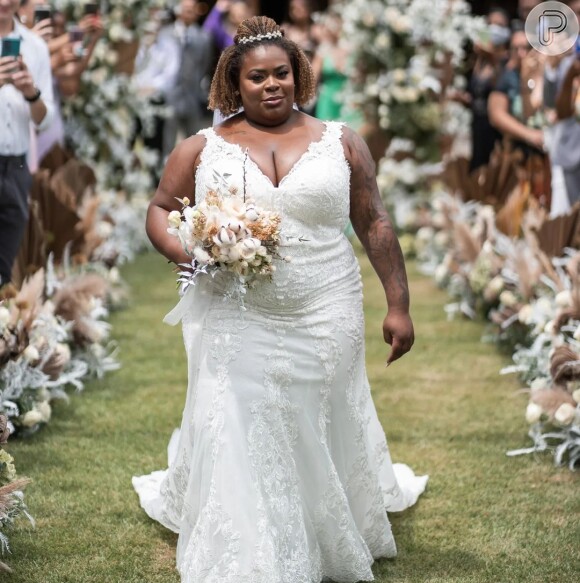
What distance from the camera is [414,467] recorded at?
18.2 feet

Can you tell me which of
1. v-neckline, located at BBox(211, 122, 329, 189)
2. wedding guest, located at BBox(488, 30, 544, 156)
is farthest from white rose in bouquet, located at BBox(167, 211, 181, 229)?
wedding guest, located at BBox(488, 30, 544, 156)

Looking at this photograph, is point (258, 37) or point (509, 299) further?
point (509, 299)

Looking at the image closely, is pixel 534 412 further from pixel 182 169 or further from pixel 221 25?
pixel 221 25

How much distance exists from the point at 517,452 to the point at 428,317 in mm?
3510

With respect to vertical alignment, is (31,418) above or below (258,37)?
below

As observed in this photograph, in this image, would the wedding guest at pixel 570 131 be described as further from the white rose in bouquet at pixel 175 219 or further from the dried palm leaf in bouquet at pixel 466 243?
the white rose in bouquet at pixel 175 219

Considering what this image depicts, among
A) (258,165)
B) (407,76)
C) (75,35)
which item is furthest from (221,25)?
(258,165)

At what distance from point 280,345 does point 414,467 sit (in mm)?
1777

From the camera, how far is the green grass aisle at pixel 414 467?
4371 mm

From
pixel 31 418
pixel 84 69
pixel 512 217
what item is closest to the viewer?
pixel 31 418

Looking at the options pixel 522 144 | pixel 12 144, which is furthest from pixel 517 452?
pixel 522 144

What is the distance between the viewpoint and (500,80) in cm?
1109

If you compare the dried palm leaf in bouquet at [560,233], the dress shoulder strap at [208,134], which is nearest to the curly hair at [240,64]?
the dress shoulder strap at [208,134]

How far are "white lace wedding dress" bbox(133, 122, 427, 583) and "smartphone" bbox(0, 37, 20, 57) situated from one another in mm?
2316
